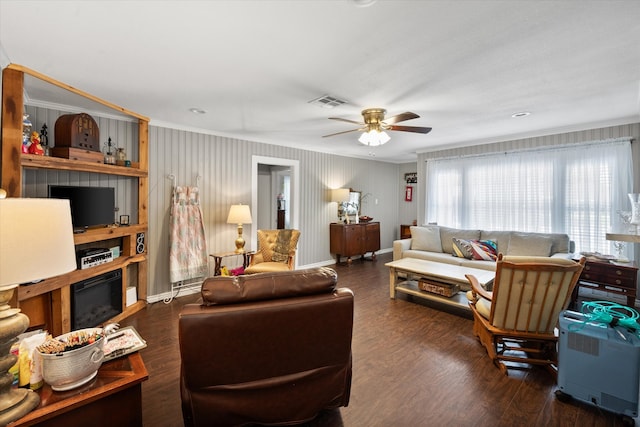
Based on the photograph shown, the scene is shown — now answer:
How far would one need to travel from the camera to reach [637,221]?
10.3 ft

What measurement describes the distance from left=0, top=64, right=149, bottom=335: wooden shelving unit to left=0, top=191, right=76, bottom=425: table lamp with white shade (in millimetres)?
806

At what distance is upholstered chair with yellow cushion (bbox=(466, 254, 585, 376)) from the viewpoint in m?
2.20

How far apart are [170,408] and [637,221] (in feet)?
15.9

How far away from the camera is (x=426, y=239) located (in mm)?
5164

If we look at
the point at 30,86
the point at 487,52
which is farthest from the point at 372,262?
the point at 30,86

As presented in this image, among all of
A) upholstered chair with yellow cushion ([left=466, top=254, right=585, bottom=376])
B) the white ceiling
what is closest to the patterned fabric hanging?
the white ceiling

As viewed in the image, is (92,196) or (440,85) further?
(92,196)

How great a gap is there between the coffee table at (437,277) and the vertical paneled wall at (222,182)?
225 cm

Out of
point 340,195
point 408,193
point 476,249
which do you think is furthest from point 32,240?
point 408,193

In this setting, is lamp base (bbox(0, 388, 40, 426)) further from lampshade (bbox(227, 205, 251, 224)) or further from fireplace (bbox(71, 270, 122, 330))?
lampshade (bbox(227, 205, 251, 224))

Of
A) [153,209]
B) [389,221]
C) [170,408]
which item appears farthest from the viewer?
[389,221]

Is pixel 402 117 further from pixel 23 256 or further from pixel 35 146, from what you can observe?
pixel 35 146

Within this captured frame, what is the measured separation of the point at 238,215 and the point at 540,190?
189 inches

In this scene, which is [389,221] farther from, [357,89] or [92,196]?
[92,196]
